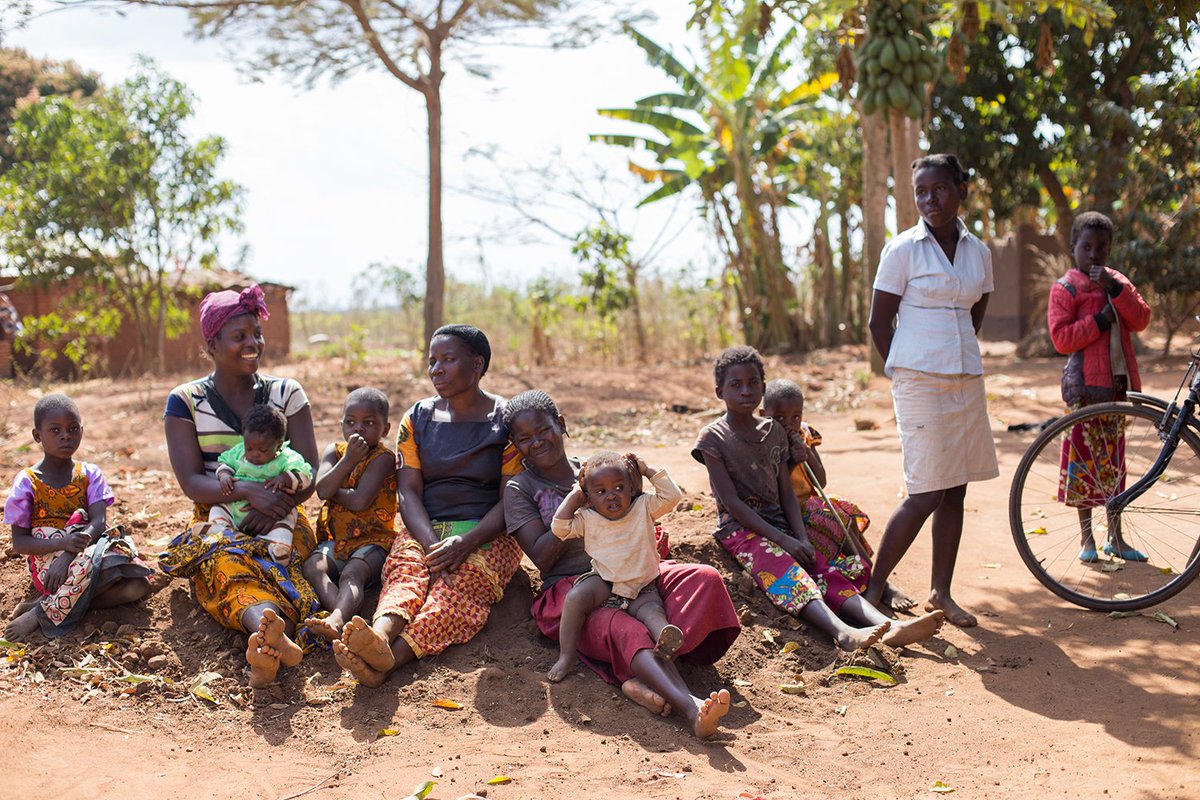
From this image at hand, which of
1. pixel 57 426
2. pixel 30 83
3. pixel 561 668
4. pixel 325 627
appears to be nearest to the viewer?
pixel 325 627

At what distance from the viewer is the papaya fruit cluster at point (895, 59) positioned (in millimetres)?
7863

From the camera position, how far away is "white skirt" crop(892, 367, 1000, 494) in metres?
3.95

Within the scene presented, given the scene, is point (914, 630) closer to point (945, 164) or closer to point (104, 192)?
point (945, 164)

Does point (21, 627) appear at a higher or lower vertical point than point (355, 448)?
lower

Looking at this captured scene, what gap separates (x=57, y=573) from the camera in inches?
146

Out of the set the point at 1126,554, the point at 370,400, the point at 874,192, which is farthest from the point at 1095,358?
the point at 874,192

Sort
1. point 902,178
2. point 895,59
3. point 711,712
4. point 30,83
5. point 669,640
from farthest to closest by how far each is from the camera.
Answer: point 30,83
point 902,178
point 895,59
point 669,640
point 711,712

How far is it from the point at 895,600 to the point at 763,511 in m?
0.69

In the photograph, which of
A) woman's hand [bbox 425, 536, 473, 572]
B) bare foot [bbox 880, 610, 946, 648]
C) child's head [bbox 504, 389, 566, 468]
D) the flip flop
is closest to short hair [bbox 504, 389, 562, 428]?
child's head [bbox 504, 389, 566, 468]

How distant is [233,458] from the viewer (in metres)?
3.89

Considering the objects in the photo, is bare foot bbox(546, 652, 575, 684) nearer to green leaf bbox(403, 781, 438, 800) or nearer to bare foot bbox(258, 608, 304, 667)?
green leaf bbox(403, 781, 438, 800)

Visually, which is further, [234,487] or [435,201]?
[435,201]

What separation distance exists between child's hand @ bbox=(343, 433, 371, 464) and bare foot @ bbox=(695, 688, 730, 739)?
1.66m

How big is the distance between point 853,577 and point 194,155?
1326 centimetres
